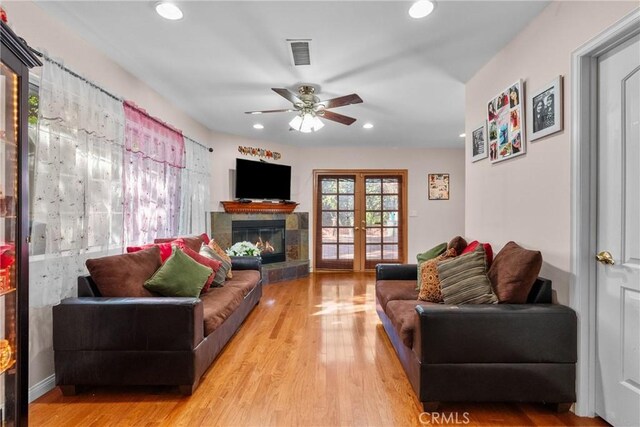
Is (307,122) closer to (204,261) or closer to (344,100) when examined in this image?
(344,100)

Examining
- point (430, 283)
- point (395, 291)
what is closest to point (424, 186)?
point (395, 291)

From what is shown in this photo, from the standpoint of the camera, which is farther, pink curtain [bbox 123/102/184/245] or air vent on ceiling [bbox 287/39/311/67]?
pink curtain [bbox 123/102/184/245]

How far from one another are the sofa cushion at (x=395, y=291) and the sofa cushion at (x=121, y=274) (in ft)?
6.18

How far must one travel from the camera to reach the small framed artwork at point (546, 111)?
1940 mm

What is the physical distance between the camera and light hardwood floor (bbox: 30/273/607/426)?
5.86ft

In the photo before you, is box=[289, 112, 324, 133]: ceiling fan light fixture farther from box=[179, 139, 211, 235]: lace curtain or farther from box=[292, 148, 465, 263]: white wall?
box=[292, 148, 465, 263]: white wall

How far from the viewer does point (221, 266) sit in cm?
336

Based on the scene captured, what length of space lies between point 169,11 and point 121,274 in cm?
175

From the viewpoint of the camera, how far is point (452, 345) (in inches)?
70.3

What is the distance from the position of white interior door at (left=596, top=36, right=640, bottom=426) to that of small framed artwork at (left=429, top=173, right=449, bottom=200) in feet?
15.2

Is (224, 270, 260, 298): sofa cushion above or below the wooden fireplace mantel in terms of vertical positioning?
below

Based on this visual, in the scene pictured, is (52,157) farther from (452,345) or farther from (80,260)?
(452,345)

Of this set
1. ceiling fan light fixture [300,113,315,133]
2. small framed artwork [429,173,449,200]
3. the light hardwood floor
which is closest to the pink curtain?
the light hardwood floor

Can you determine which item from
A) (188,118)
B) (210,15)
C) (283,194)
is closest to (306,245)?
(283,194)
